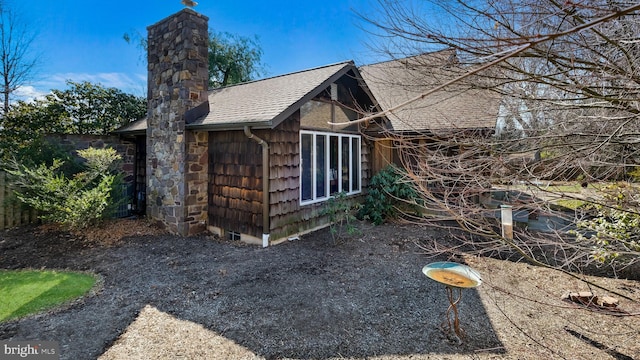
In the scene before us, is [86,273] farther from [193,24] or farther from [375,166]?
[375,166]

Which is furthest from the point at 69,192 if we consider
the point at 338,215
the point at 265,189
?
the point at 338,215

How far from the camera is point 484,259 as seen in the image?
221 inches

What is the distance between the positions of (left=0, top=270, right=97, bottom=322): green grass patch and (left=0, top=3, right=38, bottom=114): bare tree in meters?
12.0

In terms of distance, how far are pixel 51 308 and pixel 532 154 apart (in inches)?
236

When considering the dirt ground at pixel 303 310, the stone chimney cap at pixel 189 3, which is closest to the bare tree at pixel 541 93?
the dirt ground at pixel 303 310

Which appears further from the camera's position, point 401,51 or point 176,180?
point 176,180

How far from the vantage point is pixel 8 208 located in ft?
22.6

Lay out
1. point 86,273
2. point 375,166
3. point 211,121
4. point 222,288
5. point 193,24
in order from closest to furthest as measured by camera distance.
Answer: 1. point 222,288
2. point 86,273
3. point 211,121
4. point 193,24
5. point 375,166

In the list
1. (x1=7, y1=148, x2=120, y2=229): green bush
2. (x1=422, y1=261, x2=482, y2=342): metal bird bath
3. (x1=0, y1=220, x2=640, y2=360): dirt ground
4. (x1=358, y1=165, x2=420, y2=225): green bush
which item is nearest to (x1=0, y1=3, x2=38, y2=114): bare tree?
(x1=7, y1=148, x2=120, y2=229): green bush

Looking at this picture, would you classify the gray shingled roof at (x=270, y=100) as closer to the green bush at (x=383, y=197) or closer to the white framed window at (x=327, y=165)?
the white framed window at (x=327, y=165)

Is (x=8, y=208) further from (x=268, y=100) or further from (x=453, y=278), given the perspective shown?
(x=453, y=278)

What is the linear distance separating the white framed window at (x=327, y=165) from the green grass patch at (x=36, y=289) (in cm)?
414

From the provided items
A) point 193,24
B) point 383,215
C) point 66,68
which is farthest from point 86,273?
point 66,68

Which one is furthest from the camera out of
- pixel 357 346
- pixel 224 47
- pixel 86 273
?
pixel 224 47
